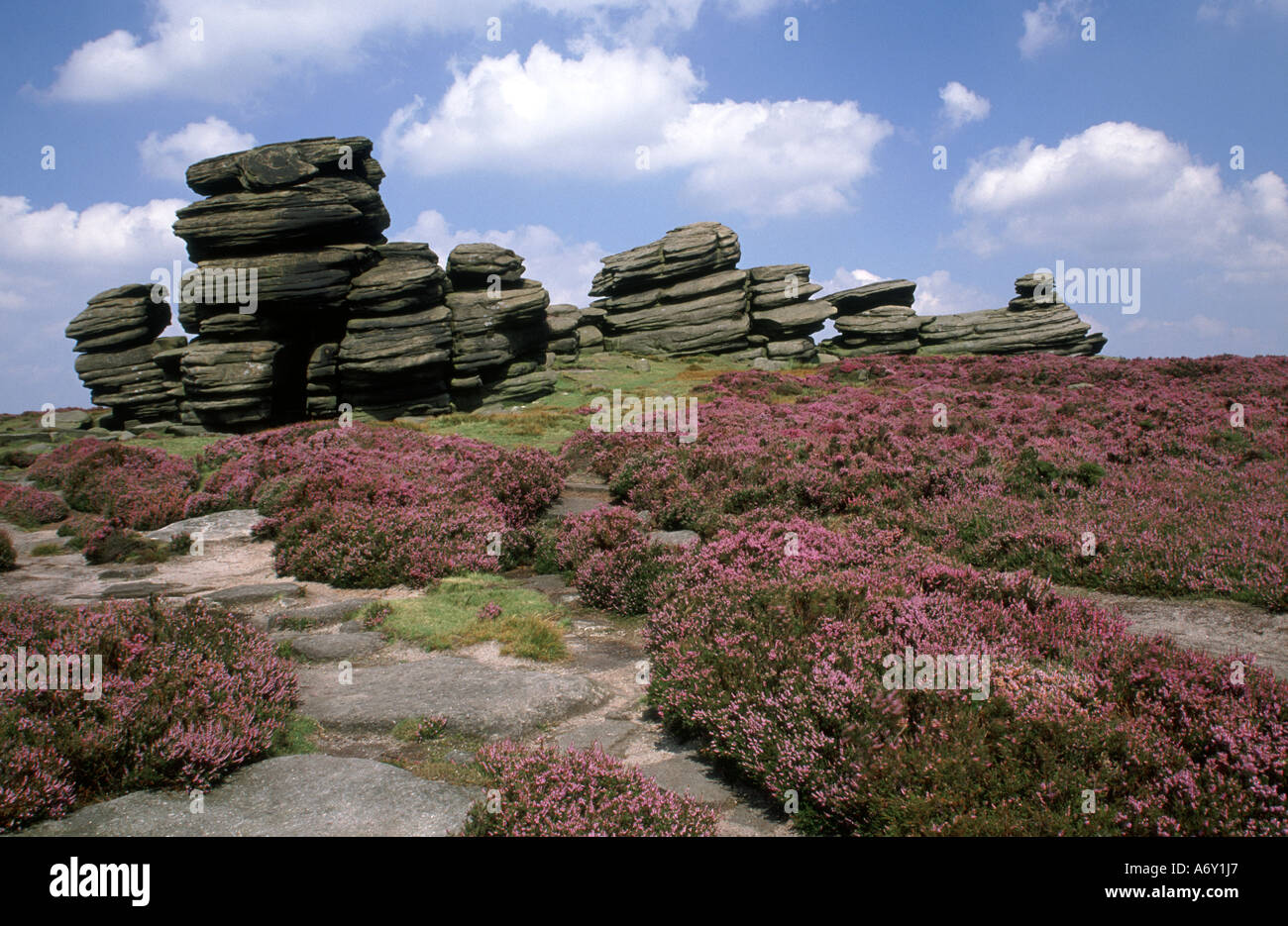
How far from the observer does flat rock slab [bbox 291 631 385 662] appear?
920 cm

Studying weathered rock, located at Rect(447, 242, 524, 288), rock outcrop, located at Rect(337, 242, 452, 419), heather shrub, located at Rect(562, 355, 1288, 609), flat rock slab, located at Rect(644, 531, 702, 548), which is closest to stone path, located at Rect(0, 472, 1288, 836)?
flat rock slab, located at Rect(644, 531, 702, 548)

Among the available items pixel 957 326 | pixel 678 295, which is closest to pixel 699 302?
pixel 678 295

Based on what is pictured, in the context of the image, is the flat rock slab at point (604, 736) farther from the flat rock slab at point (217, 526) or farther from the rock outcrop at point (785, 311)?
the rock outcrop at point (785, 311)

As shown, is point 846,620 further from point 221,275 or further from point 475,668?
point 221,275

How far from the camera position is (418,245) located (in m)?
48.6

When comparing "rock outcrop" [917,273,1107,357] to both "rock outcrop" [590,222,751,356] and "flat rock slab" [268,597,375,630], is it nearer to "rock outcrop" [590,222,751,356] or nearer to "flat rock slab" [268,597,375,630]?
"rock outcrop" [590,222,751,356]

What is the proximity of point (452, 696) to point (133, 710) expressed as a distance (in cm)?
281

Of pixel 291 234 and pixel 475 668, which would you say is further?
pixel 291 234

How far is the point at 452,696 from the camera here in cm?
758

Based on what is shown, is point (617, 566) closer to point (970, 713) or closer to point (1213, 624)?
point (970, 713)

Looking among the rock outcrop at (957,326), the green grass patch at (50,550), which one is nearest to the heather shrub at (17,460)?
the green grass patch at (50,550)

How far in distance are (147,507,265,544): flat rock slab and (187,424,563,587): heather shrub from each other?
433 millimetres
